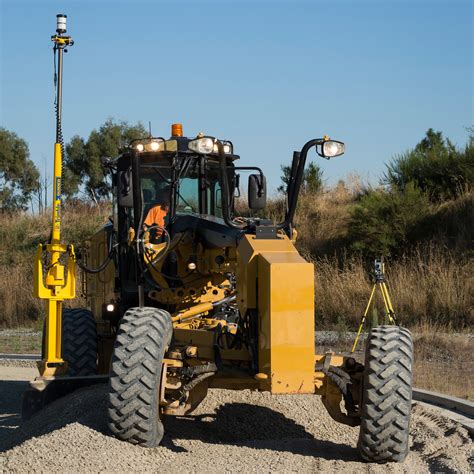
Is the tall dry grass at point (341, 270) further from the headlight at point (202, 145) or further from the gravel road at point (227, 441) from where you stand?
the headlight at point (202, 145)

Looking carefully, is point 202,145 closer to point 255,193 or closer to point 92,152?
point 255,193

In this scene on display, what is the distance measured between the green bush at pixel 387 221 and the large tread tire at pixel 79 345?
14486 mm

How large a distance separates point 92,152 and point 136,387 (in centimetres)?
3562

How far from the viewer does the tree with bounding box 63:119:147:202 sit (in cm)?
4231

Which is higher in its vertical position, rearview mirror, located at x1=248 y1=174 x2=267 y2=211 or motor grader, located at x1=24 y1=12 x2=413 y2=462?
rearview mirror, located at x1=248 y1=174 x2=267 y2=211

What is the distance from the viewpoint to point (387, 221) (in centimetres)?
2542

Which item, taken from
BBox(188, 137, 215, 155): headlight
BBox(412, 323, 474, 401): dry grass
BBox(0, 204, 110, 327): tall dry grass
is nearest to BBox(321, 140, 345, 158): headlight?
BBox(188, 137, 215, 155): headlight

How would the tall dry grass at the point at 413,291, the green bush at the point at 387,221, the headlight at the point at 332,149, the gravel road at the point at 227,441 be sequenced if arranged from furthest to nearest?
the green bush at the point at 387,221, the tall dry grass at the point at 413,291, the headlight at the point at 332,149, the gravel road at the point at 227,441

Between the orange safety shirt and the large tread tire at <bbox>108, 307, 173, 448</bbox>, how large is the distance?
2119 millimetres

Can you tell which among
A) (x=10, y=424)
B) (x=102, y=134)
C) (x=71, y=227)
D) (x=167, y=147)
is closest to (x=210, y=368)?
(x=167, y=147)

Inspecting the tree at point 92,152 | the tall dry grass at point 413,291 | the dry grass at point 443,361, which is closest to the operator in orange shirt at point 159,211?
the dry grass at point 443,361

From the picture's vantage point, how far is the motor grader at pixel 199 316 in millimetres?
7945

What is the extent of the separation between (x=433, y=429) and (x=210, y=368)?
107 inches

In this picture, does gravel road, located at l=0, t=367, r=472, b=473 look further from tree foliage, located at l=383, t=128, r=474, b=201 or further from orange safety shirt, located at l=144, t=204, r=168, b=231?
tree foliage, located at l=383, t=128, r=474, b=201
